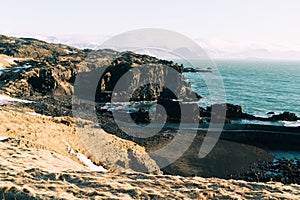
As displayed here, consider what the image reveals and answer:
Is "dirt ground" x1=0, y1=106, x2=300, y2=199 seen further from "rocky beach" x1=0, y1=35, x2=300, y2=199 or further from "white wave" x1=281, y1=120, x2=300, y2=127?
"white wave" x1=281, y1=120, x2=300, y2=127

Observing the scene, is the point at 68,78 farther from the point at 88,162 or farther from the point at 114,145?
the point at 88,162

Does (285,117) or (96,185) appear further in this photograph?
(285,117)

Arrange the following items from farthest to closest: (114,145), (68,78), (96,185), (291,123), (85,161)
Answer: (68,78) < (291,123) < (114,145) < (85,161) < (96,185)

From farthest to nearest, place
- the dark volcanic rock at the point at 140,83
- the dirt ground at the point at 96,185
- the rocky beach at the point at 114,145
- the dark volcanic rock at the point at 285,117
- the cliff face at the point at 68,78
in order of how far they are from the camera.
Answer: the dark volcanic rock at the point at 140,83
the cliff face at the point at 68,78
the dark volcanic rock at the point at 285,117
the rocky beach at the point at 114,145
the dirt ground at the point at 96,185

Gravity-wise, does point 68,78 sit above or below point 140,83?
above

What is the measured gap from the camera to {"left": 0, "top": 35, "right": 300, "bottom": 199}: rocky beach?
1188 cm

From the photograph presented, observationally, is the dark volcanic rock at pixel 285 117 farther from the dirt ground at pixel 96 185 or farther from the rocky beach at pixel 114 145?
the dirt ground at pixel 96 185

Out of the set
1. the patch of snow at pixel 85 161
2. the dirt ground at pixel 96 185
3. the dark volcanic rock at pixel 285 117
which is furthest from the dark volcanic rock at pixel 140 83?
the dirt ground at pixel 96 185

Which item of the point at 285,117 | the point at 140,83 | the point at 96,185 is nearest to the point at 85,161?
the point at 96,185

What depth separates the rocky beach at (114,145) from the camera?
11.9 meters

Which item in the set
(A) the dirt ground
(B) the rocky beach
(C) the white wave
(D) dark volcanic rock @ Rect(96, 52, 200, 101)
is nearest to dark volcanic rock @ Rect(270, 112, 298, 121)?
(B) the rocky beach

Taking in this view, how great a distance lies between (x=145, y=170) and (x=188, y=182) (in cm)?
1287

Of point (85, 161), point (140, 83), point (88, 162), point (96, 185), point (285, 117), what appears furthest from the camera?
point (140, 83)

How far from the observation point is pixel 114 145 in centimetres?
2706
